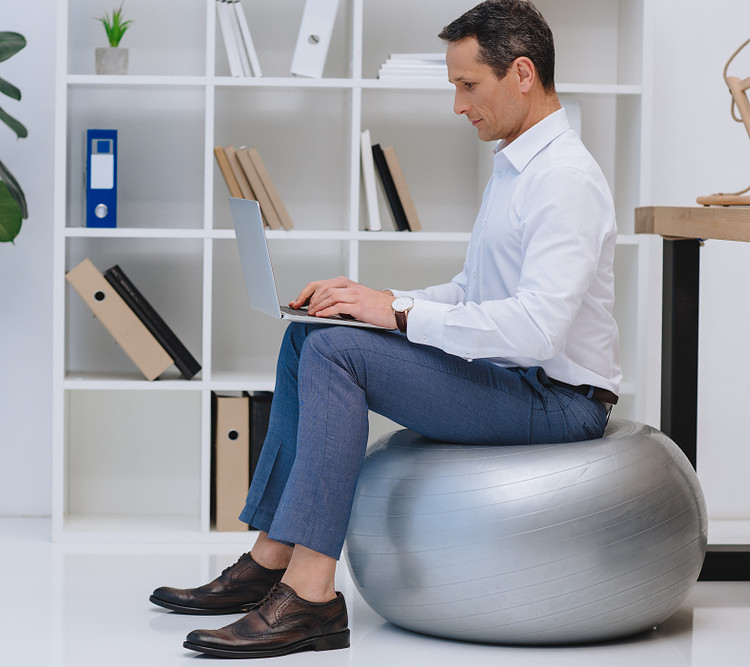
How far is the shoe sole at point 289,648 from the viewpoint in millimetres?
1662

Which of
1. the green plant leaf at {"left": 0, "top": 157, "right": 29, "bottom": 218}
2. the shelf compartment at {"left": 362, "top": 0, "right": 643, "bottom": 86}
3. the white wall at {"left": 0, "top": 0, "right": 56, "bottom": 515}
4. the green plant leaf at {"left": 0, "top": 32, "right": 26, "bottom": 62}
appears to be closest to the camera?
the green plant leaf at {"left": 0, "top": 32, "right": 26, "bottom": 62}

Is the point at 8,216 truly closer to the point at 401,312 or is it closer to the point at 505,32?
the point at 401,312

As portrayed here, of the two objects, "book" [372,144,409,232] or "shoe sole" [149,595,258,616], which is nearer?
"shoe sole" [149,595,258,616]

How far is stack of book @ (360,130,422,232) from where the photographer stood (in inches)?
105

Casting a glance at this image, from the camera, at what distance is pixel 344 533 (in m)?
1.69

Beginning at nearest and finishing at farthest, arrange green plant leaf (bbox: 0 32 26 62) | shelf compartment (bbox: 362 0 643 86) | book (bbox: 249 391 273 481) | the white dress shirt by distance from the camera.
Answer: the white dress shirt → green plant leaf (bbox: 0 32 26 62) → book (bbox: 249 391 273 481) → shelf compartment (bbox: 362 0 643 86)

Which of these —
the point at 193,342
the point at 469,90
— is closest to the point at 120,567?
the point at 193,342

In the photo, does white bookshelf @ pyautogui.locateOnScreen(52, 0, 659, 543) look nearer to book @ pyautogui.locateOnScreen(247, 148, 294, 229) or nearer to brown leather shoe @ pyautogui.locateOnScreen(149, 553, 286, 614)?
book @ pyautogui.locateOnScreen(247, 148, 294, 229)

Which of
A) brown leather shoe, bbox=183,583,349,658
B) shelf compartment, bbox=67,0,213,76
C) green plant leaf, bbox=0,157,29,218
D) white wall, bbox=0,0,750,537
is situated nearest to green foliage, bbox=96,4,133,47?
shelf compartment, bbox=67,0,213,76

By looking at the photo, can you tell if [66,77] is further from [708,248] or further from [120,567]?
[708,248]

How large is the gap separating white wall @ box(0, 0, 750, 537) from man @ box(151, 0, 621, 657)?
1.20m

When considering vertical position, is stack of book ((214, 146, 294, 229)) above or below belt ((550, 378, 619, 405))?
above

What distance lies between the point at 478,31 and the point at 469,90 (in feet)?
0.34

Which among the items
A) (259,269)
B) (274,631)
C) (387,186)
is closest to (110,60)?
(387,186)
